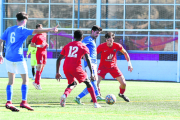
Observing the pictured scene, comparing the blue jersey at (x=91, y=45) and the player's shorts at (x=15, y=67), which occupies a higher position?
the blue jersey at (x=91, y=45)

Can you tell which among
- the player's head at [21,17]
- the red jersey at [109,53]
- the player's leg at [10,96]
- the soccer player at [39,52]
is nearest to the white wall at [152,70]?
the soccer player at [39,52]

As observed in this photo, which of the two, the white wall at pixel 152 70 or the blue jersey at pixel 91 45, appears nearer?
the blue jersey at pixel 91 45

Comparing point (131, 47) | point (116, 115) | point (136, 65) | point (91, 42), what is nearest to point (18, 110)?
point (116, 115)

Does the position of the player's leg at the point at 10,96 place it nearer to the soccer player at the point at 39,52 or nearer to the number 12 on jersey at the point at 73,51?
the number 12 on jersey at the point at 73,51

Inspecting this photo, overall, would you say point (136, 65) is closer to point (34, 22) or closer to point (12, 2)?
point (34, 22)

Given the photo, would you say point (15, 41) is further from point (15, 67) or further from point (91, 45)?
point (91, 45)

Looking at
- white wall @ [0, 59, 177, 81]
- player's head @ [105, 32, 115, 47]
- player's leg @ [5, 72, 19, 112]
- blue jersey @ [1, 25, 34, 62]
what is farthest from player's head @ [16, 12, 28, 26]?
white wall @ [0, 59, 177, 81]

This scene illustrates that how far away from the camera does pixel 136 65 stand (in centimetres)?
1755

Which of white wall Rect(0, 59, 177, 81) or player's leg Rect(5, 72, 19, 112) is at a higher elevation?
player's leg Rect(5, 72, 19, 112)

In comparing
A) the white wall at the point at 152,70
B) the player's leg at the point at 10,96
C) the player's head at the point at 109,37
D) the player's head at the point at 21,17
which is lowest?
the white wall at the point at 152,70

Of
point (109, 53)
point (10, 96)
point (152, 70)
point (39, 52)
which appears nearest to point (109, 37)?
point (109, 53)

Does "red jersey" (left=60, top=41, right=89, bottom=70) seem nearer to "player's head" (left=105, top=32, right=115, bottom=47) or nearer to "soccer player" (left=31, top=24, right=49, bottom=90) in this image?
"player's head" (left=105, top=32, right=115, bottom=47)

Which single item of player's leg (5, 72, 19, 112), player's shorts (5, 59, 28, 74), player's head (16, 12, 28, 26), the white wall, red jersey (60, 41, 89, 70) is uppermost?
player's head (16, 12, 28, 26)

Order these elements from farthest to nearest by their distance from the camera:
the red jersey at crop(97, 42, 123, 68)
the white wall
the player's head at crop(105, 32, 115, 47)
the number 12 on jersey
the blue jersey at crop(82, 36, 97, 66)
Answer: the white wall → the red jersey at crop(97, 42, 123, 68) → the player's head at crop(105, 32, 115, 47) → the blue jersey at crop(82, 36, 97, 66) → the number 12 on jersey
